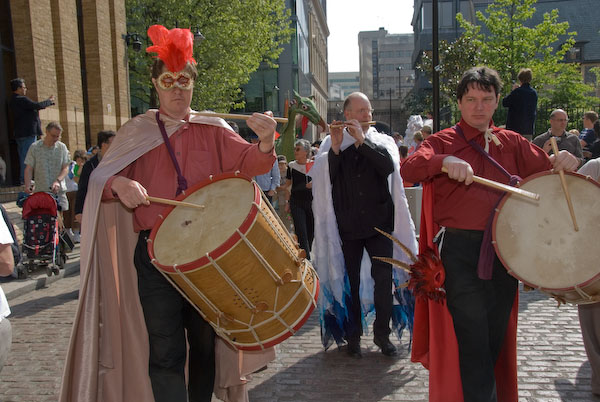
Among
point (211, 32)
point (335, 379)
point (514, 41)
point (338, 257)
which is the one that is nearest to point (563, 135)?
point (338, 257)

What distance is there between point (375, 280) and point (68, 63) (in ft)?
42.1

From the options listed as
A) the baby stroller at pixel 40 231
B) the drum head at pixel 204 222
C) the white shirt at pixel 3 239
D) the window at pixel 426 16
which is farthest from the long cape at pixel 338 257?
the window at pixel 426 16

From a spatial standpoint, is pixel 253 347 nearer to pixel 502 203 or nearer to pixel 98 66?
pixel 502 203

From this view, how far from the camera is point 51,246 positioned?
8.26 m

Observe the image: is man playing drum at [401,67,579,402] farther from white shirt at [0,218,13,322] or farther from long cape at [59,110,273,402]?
white shirt at [0,218,13,322]

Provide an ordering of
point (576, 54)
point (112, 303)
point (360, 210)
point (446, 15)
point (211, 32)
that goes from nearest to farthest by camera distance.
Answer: point (112, 303)
point (360, 210)
point (211, 32)
point (576, 54)
point (446, 15)

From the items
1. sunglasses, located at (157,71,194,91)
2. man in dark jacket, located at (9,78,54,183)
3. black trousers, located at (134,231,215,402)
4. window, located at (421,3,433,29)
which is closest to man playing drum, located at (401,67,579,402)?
sunglasses, located at (157,71,194,91)

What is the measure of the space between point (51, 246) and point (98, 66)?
10.3 meters

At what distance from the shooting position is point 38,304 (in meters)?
6.93

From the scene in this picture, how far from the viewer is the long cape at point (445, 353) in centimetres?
324

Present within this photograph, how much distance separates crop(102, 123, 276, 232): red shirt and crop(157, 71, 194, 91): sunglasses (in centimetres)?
23

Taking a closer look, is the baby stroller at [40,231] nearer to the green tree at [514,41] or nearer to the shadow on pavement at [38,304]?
the shadow on pavement at [38,304]

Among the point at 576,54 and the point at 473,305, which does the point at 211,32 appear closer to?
the point at 473,305

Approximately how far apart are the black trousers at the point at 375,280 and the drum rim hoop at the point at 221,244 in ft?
7.12
